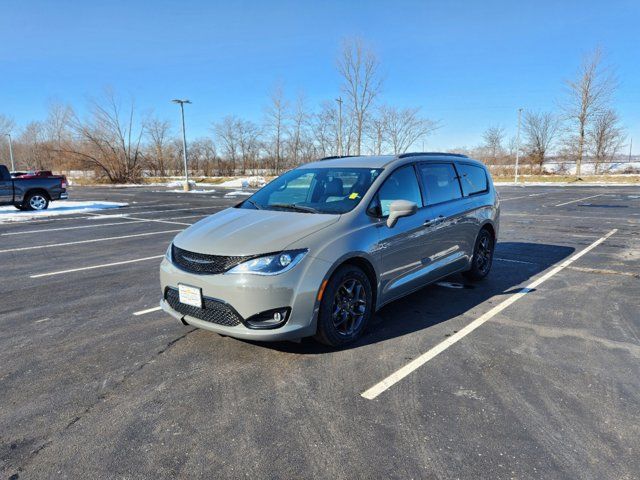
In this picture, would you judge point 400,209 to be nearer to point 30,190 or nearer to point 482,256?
point 482,256

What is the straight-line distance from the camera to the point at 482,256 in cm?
617

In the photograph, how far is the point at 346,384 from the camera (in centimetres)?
325

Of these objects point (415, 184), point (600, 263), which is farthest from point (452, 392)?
point (600, 263)

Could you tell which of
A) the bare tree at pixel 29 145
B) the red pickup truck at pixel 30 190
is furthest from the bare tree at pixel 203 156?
the red pickup truck at pixel 30 190

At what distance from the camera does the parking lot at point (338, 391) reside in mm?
2430

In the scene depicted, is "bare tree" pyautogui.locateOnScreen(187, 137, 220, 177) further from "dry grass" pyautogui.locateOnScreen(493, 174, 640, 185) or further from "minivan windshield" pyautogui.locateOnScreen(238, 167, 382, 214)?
"minivan windshield" pyautogui.locateOnScreen(238, 167, 382, 214)

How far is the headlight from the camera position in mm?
3339

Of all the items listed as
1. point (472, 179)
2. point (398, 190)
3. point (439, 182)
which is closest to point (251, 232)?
point (398, 190)

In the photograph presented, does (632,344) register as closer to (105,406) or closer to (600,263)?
(600,263)

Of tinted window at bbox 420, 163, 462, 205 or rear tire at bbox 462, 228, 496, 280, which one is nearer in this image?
tinted window at bbox 420, 163, 462, 205

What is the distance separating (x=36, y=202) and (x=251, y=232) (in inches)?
678

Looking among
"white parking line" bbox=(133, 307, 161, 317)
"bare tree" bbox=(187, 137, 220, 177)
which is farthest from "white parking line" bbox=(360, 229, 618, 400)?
"bare tree" bbox=(187, 137, 220, 177)

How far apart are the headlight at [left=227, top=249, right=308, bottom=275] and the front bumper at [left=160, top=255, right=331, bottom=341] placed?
36mm

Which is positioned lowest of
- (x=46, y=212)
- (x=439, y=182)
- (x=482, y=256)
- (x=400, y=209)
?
(x=482, y=256)
